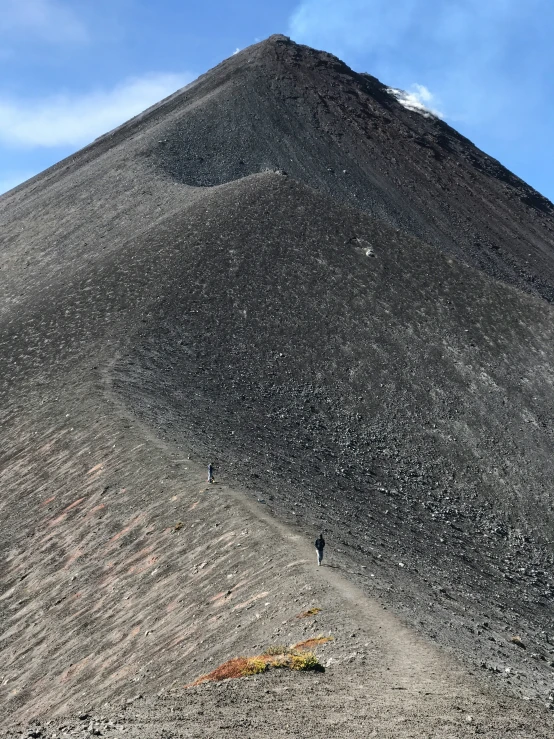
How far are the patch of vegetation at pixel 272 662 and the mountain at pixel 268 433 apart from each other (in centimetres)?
57

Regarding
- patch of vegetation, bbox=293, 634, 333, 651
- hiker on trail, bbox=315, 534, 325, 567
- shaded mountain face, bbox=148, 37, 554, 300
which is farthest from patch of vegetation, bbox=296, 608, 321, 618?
shaded mountain face, bbox=148, 37, 554, 300

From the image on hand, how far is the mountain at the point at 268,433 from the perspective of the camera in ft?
72.1

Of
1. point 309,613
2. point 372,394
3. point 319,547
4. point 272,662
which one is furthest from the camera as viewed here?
point 372,394

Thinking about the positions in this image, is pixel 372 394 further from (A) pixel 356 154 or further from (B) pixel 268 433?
(A) pixel 356 154

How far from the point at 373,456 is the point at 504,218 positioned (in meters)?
62.9

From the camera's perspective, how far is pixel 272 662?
1855 cm

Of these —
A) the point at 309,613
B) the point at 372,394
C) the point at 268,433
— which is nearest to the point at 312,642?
the point at 309,613

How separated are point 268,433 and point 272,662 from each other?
23.4 metres

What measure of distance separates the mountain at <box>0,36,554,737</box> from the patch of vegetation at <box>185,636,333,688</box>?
0.57 meters

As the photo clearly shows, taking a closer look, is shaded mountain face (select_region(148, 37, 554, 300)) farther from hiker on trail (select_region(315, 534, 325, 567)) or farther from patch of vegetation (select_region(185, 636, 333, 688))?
patch of vegetation (select_region(185, 636, 333, 688))

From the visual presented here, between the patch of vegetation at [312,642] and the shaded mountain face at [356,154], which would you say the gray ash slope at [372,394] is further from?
the shaded mountain face at [356,154]

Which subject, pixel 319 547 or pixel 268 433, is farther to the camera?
pixel 268 433

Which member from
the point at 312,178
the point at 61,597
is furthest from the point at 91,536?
the point at 312,178

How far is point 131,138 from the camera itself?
334 feet
